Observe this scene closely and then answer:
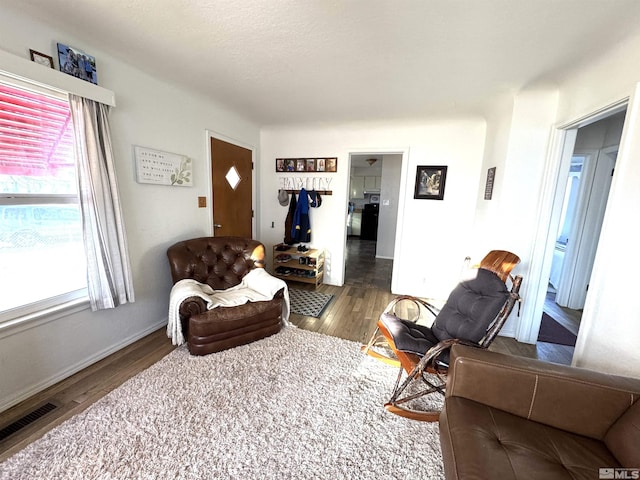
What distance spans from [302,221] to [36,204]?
2.67 metres

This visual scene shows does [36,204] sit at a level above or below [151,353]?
above

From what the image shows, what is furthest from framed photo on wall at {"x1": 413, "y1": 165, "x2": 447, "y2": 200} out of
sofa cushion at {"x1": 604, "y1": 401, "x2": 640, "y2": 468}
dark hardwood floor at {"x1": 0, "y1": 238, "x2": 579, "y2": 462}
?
sofa cushion at {"x1": 604, "y1": 401, "x2": 640, "y2": 468}

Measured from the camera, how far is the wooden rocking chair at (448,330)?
157cm

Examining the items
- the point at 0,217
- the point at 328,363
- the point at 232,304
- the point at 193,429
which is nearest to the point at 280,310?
the point at 232,304

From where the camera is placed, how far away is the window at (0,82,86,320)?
153 centimetres

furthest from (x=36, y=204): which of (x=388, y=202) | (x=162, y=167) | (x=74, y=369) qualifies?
(x=388, y=202)

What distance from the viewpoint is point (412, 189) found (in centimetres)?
341

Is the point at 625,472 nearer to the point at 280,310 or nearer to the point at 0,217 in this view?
the point at 280,310

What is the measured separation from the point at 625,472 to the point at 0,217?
312 cm

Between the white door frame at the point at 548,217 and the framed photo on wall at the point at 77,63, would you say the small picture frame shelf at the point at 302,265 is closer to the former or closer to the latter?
the white door frame at the point at 548,217

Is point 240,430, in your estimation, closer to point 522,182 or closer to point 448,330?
point 448,330

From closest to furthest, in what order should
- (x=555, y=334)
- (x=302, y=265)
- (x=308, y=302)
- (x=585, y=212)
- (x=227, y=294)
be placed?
(x=227, y=294) → (x=555, y=334) → (x=585, y=212) → (x=308, y=302) → (x=302, y=265)

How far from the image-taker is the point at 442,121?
3127mm

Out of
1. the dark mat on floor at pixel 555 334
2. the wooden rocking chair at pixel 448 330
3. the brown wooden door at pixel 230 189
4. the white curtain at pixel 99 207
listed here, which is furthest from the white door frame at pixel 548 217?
the white curtain at pixel 99 207
